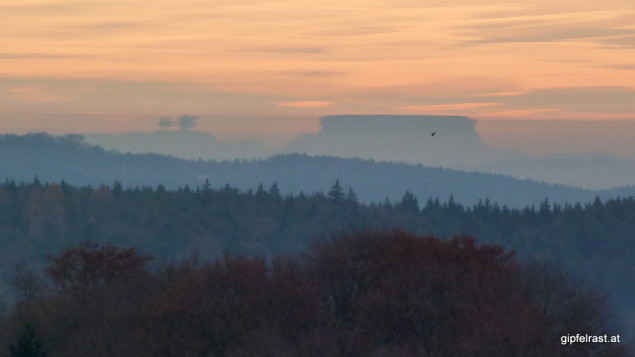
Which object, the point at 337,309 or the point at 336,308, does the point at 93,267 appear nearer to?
the point at 336,308

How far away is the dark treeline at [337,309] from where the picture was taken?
45.3 meters

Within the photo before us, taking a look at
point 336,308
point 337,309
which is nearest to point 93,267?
point 336,308

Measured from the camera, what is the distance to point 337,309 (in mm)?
51406

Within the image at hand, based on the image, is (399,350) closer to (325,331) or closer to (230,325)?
(325,331)

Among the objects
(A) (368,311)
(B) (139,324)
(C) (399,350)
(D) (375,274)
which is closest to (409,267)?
(D) (375,274)

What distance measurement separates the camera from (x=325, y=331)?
46.9 meters

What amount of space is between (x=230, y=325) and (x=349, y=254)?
11197mm

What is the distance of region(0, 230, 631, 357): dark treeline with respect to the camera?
4531 centimetres

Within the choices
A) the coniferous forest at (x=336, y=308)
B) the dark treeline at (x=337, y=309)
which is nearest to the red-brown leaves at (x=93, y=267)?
the coniferous forest at (x=336, y=308)

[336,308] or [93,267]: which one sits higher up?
[93,267]

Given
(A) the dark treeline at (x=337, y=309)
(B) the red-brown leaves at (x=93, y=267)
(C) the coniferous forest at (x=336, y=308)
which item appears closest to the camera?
(A) the dark treeline at (x=337, y=309)

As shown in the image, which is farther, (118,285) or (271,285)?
(118,285)

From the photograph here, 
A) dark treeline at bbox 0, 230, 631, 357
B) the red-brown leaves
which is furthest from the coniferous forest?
the red-brown leaves

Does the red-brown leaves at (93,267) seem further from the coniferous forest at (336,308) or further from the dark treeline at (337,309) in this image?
the dark treeline at (337,309)
